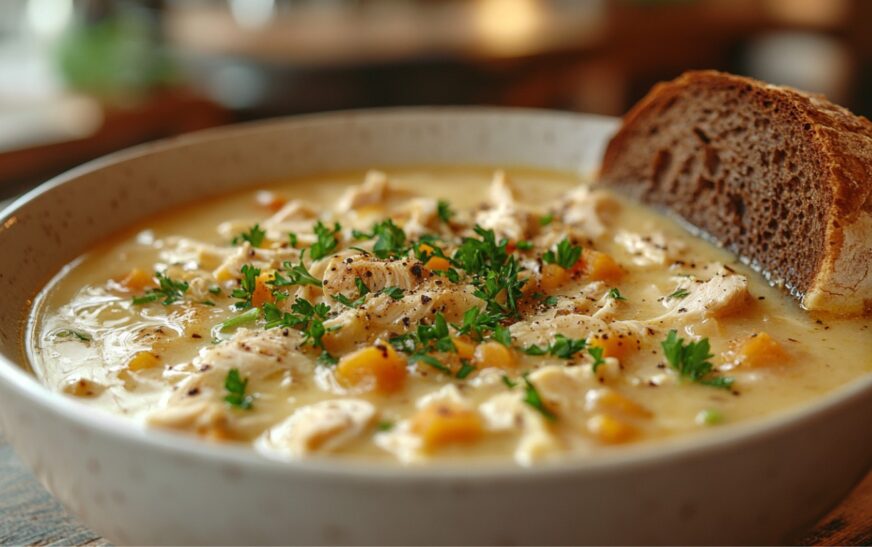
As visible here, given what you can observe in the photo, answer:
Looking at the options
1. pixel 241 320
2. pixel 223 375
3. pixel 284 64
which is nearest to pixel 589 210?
pixel 241 320

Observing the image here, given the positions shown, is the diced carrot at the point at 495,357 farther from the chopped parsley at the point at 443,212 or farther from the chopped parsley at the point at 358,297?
the chopped parsley at the point at 443,212

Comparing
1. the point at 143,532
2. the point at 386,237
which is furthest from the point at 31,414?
the point at 386,237

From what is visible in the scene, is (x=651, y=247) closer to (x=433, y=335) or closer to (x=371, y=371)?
(x=433, y=335)

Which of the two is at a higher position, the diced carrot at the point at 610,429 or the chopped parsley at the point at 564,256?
the chopped parsley at the point at 564,256

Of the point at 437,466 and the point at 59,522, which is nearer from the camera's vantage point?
the point at 437,466

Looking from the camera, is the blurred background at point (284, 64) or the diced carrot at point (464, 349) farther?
the blurred background at point (284, 64)

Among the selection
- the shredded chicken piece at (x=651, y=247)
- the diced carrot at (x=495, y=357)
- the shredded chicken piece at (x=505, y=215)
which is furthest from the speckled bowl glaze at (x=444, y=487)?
the shredded chicken piece at (x=505, y=215)

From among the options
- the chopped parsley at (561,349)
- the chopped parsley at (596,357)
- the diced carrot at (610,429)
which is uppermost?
the chopped parsley at (596,357)
